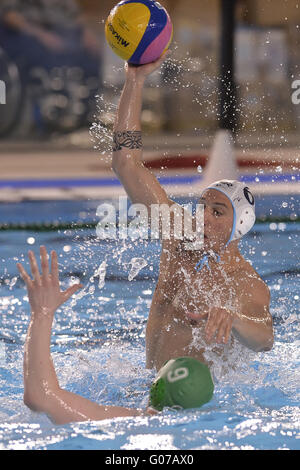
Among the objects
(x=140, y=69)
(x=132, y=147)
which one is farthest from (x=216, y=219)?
(x=140, y=69)

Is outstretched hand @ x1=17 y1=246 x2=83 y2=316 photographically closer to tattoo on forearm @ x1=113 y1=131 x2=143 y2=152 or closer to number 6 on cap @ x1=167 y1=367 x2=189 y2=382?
number 6 on cap @ x1=167 y1=367 x2=189 y2=382

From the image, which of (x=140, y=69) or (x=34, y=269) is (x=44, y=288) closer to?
(x=34, y=269)

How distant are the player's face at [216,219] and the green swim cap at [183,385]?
63cm

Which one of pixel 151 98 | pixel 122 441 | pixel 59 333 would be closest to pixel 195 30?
pixel 151 98

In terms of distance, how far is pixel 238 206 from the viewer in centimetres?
315

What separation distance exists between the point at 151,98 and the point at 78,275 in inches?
281

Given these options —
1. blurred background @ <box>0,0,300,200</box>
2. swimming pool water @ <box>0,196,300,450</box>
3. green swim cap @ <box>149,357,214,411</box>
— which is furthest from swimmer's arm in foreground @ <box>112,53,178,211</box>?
blurred background @ <box>0,0,300,200</box>

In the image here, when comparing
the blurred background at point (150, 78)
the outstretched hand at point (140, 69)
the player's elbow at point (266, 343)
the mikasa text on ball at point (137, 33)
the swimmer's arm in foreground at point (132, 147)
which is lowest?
the player's elbow at point (266, 343)

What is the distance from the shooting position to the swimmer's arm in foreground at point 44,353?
238 cm

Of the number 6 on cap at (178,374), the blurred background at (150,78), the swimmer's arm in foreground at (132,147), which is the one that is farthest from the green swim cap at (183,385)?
the blurred background at (150,78)

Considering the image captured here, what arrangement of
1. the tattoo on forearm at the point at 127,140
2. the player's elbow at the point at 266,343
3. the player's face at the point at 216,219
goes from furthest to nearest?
1. the tattoo on forearm at the point at 127,140
2. the player's face at the point at 216,219
3. the player's elbow at the point at 266,343

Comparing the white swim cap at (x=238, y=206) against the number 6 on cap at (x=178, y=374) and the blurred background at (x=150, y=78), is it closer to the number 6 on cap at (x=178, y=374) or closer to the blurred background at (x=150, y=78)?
the number 6 on cap at (x=178, y=374)

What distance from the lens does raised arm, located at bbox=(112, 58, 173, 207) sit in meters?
3.20
